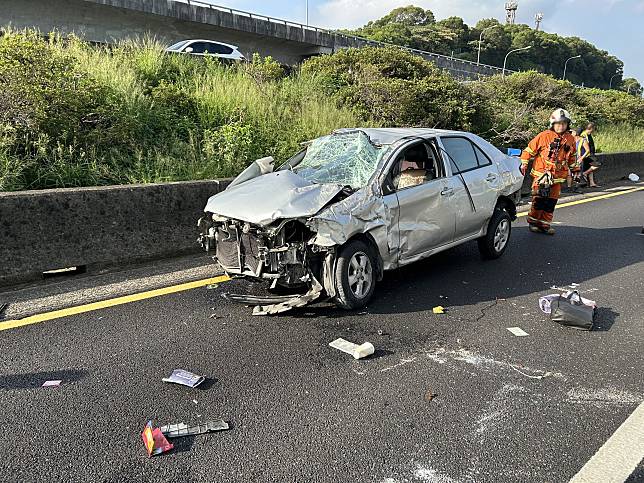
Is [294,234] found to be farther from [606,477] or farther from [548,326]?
[606,477]

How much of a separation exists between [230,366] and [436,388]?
1.47m

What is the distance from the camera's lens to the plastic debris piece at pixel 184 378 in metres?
3.49

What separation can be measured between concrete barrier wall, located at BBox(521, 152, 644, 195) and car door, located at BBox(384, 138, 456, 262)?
1198cm

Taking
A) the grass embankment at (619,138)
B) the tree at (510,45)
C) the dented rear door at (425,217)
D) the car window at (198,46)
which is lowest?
the dented rear door at (425,217)

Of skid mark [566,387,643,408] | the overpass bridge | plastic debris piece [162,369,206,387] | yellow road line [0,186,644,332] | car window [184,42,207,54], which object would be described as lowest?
skid mark [566,387,643,408]

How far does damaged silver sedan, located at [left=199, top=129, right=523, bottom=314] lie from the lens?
178 inches

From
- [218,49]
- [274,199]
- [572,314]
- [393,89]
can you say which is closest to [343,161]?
[274,199]

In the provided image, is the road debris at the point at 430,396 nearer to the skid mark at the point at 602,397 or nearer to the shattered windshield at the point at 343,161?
the skid mark at the point at 602,397

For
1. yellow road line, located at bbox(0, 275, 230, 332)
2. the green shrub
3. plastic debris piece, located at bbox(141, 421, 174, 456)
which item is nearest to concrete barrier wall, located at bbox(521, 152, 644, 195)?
the green shrub

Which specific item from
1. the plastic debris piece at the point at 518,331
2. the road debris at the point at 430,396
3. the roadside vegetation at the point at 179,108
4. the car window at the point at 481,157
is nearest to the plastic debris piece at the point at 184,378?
the road debris at the point at 430,396

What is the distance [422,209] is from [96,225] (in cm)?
359

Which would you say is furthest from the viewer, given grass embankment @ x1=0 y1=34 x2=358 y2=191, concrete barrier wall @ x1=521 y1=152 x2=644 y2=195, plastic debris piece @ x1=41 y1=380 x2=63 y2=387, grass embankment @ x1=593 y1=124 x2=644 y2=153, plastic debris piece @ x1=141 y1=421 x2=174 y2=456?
grass embankment @ x1=593 y1=124 x2=644 y2=153

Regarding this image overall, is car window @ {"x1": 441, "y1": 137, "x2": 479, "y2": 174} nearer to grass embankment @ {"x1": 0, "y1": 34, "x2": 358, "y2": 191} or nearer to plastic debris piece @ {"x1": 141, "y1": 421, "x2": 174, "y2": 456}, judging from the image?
grass embankment @ {"x1": 0, "y1": 34, "x2": 358, "y2": 191}

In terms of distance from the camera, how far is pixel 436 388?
348 centimetres
